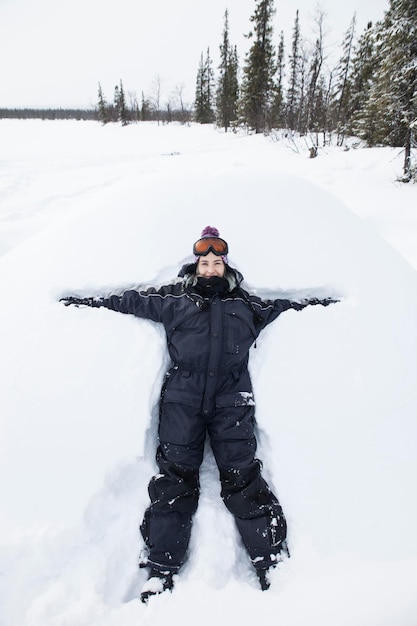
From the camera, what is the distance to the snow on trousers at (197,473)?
5.63 feet

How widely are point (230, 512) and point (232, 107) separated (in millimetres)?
29568

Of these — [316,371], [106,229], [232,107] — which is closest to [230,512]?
[316,371]

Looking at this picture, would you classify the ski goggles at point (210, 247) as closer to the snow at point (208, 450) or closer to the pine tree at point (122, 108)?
the snow at point (208, 450)

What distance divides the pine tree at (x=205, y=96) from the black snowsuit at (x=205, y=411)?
35.6 m

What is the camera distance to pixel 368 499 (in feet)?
6.01

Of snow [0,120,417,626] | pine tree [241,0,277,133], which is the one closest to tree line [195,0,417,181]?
pine tree [241,0,277,133]

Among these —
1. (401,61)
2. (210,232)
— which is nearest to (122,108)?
(401,61)

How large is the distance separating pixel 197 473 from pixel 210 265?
52.4 inches

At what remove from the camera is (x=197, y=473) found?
2.00m

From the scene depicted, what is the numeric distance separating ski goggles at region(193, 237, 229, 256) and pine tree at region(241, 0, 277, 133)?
20.9m

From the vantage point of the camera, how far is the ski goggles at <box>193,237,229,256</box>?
2307 millimetres

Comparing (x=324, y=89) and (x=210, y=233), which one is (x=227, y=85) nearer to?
(x=324, y=89)

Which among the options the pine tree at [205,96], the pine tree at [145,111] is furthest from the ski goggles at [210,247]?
the pine tree at [145,111]

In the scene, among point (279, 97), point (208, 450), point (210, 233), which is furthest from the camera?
point (279, 97)
